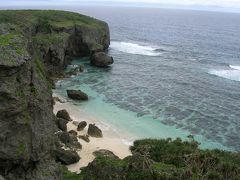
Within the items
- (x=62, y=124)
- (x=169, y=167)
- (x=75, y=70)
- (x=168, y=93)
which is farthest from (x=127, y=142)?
(x=75, y=70)

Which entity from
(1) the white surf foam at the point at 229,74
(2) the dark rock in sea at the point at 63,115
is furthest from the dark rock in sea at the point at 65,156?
(1) the white surf foam at the point at 229,74

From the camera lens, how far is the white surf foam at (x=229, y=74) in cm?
8282

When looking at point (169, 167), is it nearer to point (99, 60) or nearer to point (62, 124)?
point (62, 124)

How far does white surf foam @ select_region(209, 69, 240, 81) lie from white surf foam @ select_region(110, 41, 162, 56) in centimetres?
2600

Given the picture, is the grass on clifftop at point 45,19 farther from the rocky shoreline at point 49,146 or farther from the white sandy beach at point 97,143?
the rocky shoreline at point 49,146

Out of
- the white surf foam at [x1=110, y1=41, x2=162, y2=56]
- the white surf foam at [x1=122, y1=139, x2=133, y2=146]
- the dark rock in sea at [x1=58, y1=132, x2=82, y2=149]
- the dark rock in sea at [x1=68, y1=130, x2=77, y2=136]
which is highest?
the dark rock in sea at [x1=58, y1=132, x2=82, y2=149]

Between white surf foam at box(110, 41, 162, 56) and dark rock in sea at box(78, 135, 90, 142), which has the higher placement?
dark rock in sea at box(78, 135, 90, 142)

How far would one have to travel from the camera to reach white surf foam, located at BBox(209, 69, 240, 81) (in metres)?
82.8

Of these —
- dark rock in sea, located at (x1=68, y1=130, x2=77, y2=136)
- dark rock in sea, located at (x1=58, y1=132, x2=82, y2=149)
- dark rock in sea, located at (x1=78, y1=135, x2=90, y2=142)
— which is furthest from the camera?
dark rock in sea, located at (x1=68, y1=130, x2=77, y2=136)

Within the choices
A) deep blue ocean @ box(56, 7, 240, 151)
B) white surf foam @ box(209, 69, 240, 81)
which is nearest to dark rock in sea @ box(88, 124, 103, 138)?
deep blue ocean @ box(56, 7, 240, 151)

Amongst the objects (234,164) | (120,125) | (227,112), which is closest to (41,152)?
(234,164)

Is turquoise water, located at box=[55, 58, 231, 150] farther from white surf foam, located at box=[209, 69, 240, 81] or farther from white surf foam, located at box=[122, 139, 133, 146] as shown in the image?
white surf foam, located at box=[209, 69, 240, 81]

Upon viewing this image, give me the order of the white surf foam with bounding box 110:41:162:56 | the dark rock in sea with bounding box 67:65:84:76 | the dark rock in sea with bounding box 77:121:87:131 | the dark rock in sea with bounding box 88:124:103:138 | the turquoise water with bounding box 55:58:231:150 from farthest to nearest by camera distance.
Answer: the white surf foam with bounding box 110:41:162:56 < the dark rock in sea with bounding box 67:65:84:76 < the turquoise water with bounding box 55:58:231:150 < the dark rock in sea with bounding box 77:121:87:131 < the dark rock in sea with bounding box 88:124:103:138

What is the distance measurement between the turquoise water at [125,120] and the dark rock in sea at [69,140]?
7.17 meters
